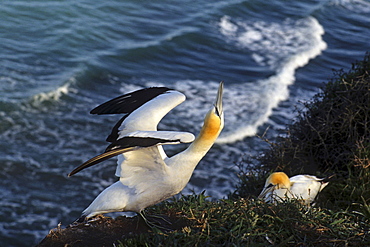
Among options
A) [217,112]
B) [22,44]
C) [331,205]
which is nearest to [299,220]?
[217,112]

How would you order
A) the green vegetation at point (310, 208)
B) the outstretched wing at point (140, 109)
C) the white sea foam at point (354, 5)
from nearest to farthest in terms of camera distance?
the green vegetation at point (310, 208), the outstretched wing at point (140, 109), the white sea foam at point (354, 5)

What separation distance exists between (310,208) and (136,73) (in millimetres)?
9300

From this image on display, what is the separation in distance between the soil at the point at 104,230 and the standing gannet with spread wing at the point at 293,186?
53.5 inches

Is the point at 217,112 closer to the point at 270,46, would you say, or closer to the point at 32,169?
the point at 32,169

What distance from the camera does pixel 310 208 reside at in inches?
168

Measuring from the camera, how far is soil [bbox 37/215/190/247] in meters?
4.04

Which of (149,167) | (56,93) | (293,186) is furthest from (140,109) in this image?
(56,93)

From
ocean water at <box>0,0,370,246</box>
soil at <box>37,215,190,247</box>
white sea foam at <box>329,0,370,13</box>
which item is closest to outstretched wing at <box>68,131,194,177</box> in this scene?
soil at <box>37,215,190,247</box>

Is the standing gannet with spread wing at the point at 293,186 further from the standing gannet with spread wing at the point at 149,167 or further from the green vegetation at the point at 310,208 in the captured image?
the standing gannet with spread wing at the point at 149,167

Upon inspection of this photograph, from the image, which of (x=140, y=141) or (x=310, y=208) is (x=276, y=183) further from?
(x=140, y=141)

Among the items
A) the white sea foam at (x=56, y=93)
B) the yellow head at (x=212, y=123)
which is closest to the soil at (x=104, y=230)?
the yellow head at (x=212, y=123)

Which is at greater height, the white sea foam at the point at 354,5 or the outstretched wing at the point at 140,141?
the outstretched wing at the point at 140,141

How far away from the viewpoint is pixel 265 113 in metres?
11.3

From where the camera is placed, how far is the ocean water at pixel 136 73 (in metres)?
8.87
